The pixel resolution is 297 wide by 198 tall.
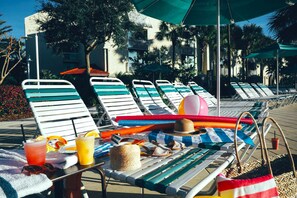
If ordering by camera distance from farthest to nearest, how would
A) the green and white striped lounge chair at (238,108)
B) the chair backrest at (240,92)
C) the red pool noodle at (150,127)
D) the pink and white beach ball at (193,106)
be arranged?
the chair backrest at (240,92)
the green and white striped lounge chair at (238,108)
the pink and white beach ball at (193,106)
the red pool noodle at (150,127)

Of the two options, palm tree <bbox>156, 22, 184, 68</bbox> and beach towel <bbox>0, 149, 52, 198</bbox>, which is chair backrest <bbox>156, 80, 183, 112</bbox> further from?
palm tree <bbox>156, 22, 184, 68</bbox>

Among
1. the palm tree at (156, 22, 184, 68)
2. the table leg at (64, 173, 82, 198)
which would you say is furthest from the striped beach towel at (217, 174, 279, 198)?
the palm tree at (156, 22, 184, 68)

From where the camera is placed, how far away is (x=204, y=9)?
521 cm

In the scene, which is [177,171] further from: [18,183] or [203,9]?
[203,9]

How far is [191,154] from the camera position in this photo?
1.91 meters

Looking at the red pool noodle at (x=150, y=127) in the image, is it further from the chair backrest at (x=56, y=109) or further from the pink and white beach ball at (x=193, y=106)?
the pink and white beach ball at (x=193, y=106)

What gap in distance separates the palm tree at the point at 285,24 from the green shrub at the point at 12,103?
14889 millimetres

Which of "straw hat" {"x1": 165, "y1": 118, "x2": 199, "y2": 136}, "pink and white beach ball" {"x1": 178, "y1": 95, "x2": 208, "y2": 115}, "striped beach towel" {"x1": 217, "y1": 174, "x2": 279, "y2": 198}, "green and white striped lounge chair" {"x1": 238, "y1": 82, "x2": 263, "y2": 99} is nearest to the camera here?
"striped beach towel" {"x1": 217, "y1": 174, "x2": 279, "y2": 198}

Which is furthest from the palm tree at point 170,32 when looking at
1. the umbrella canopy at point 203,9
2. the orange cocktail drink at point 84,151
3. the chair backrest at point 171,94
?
the orange cocktail drink at point 84,151

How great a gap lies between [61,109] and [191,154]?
2.33 m

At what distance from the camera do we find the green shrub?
1180 cm

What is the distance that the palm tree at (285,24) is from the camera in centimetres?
1614

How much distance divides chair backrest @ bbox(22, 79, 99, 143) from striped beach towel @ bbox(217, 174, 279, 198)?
2.00 metres

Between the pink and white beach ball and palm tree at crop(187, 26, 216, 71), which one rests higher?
palm tree at crop(187, 26, 216, 71)
